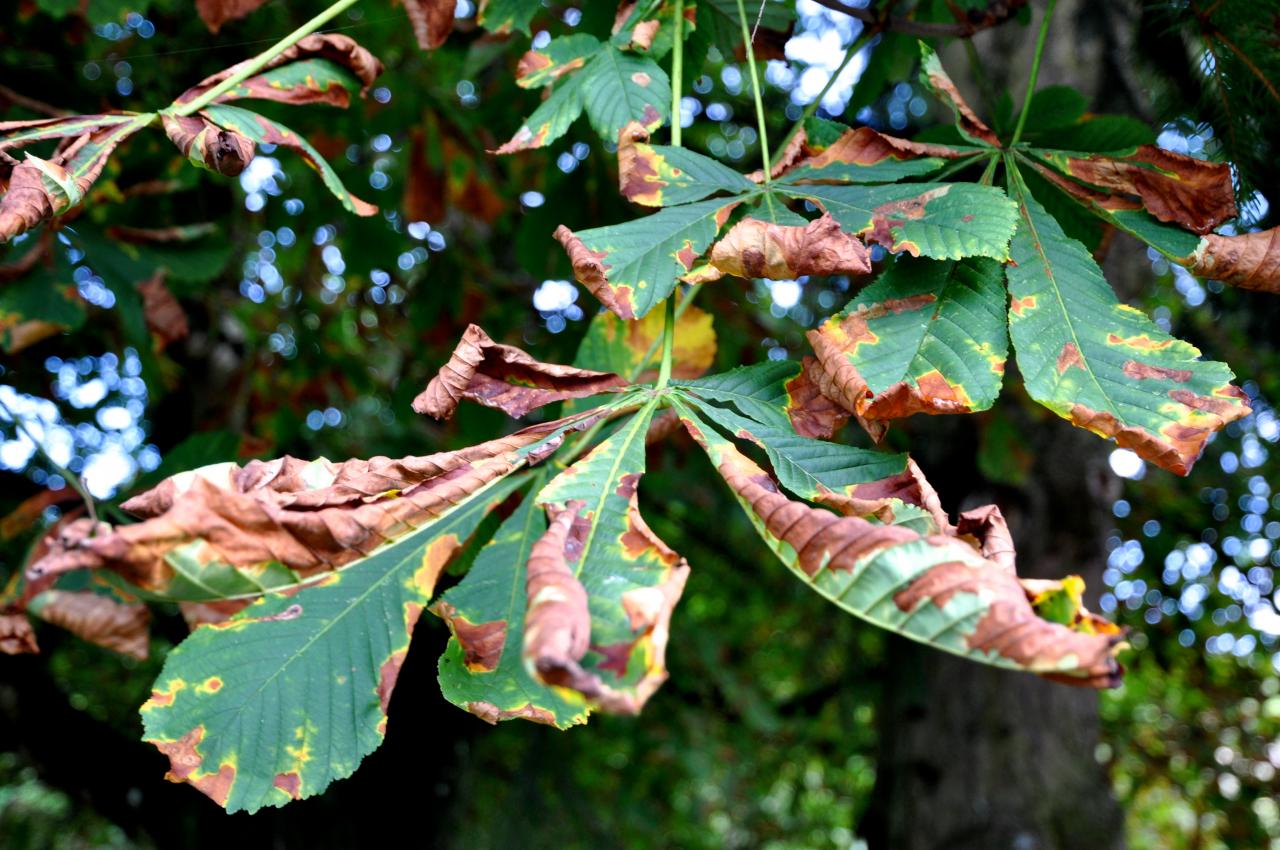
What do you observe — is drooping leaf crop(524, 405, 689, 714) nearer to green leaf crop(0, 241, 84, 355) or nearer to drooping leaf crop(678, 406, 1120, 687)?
drooping leaf crop(678, 406, 1120, 687)

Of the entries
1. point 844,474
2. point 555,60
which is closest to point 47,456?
point 555,60

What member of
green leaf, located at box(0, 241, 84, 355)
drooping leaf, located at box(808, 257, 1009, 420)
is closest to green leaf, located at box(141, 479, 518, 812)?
drooping leaf, located at box(808, 257, 1009, 420)

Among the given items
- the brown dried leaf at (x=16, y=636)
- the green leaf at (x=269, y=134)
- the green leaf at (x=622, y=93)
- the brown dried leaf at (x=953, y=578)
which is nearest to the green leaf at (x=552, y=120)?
the green leaf at (x=622, y=93)

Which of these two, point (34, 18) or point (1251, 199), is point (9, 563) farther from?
point (1251, 199)

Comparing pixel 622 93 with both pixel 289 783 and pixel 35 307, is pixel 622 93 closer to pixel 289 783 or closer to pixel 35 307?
pixel 289 783

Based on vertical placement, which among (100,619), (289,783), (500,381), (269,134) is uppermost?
(269,134)

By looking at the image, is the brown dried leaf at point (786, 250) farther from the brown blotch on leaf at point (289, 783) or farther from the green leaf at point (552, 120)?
the brown blotch on leaf at point (289, 783)
